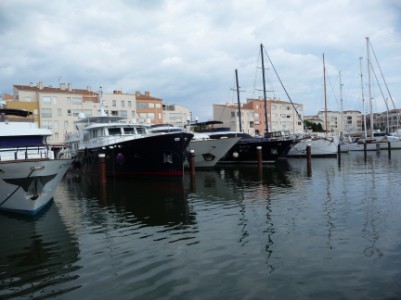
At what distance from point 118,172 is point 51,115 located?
43.0 metres

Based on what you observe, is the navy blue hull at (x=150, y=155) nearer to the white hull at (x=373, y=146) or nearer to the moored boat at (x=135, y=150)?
the moored boat at (x=135, y=150)

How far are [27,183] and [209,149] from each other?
58.0 ft

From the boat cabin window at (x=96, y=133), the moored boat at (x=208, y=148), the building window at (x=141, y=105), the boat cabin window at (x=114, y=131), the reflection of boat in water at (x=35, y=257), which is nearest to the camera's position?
the reflection of boat in water at (x=35, y=257)

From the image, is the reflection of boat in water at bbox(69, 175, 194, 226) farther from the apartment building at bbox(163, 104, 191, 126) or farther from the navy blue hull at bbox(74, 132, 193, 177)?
the apartment building at bbox(163, 104, 191, 126)

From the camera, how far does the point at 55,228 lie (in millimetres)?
10867

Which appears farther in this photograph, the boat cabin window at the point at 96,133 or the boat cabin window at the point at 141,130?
the boat cabin window at the point at 141,130

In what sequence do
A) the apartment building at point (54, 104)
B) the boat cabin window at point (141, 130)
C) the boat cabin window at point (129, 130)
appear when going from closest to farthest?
the boat cabin window at point (129, 130), the boat cabin window at point (141, 130), the apartment building at point (54, 104)

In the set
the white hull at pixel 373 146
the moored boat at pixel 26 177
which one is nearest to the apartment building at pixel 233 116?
the white hull at pixel 373 146

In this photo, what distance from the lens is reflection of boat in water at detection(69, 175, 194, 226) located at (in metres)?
11.8

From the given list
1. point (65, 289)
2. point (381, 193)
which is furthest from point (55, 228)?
point (381, 193)

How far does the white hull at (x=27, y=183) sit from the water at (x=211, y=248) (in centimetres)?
52

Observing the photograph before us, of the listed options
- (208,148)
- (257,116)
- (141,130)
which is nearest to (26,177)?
(141,130)

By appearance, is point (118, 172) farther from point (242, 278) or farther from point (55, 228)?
point (242, 278)

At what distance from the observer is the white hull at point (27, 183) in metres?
11.8
